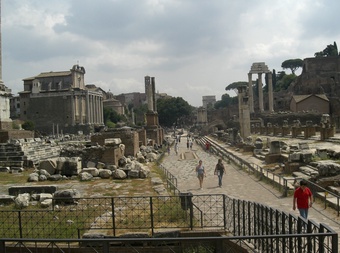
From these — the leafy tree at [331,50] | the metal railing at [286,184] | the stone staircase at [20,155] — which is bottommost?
the metal railing at [286,184]

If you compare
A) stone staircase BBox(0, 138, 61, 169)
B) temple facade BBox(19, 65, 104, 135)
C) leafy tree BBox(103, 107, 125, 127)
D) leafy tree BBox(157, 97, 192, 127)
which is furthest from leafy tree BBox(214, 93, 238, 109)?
stone staircase BBox(0, 138, 61, 169)

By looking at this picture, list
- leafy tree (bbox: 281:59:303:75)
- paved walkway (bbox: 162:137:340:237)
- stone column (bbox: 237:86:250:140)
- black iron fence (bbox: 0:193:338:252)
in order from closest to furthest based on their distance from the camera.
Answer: black iron fence (bbox: 0:193:338:252) → paved walkway (bbox: 162:137:340:237) → stone column (bbox: 237:86:250:140) → leafy tree (bbox: 281:59:303:75)

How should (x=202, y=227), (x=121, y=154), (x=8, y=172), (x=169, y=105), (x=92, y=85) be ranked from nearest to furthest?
(x=202, y=227) < (x=8, y=172) < (x=121, y=154) < (x=169, y=105) < (x=92, y=85)

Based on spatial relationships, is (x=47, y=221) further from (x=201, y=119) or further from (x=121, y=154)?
(x=201, y=119)

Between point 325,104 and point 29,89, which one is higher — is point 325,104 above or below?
below

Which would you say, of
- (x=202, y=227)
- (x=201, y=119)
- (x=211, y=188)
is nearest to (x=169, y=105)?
(x=201, y=119)

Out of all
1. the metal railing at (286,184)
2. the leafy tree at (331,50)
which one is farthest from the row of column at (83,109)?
the metal railing at (286,184)

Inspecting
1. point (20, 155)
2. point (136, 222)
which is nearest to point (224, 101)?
point (20, 155)

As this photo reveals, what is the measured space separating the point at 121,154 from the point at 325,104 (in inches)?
2263

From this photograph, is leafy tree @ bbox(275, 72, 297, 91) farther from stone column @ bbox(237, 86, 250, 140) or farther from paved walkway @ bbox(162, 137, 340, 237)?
paved walkway @ bbox(162, 137, 340, 237)

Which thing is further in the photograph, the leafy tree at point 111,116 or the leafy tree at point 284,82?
the leafy tree at point 284,82

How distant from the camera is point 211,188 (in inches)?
618

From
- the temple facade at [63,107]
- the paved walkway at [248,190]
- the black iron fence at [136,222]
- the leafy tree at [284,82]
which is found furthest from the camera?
the leafy tree at [284,82]

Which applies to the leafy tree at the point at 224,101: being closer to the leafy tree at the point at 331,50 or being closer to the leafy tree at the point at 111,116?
the leafy tree at the point at 331,50
